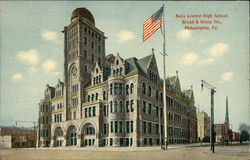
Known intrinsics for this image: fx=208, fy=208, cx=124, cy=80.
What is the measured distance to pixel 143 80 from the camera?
3516 cm

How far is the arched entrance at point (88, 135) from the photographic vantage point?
3725cm

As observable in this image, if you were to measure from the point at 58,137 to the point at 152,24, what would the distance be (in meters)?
33.8

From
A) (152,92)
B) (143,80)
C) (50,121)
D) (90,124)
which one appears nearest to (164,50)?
(143,80)

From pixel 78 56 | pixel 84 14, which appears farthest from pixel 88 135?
pixel 84 14

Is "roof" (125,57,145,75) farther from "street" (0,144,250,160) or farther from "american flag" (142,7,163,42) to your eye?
"street" (0,144,250,160)

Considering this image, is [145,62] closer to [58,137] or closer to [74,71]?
[74,71]

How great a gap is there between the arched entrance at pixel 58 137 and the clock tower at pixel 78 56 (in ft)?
15.2

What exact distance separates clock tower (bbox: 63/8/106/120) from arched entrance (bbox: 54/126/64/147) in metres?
4.62

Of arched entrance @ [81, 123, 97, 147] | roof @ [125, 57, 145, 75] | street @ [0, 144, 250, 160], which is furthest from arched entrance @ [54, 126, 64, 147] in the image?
street @ [0, 144, 250, 160]

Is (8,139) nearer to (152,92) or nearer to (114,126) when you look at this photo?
(114,126)

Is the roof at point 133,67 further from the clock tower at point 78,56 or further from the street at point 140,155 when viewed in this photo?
the street at point 140,155

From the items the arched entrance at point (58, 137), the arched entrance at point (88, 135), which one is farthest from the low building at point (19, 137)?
the arched entrance at point (88, 135)

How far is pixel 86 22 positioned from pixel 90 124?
21077mm

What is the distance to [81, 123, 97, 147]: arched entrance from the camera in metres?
37.3
